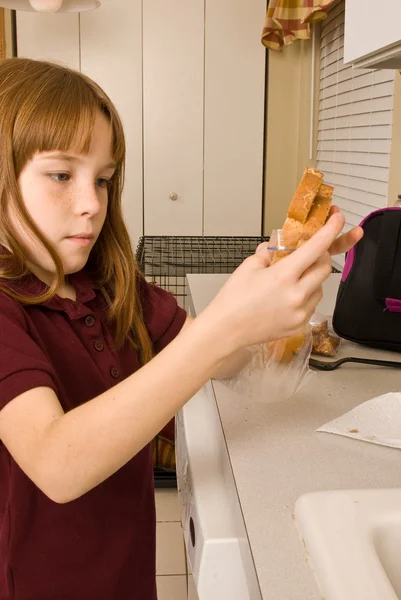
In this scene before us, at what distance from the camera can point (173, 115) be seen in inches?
119

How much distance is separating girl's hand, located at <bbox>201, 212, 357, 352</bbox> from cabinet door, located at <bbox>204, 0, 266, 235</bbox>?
2.49 m

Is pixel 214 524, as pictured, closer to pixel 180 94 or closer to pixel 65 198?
pixel 65 198

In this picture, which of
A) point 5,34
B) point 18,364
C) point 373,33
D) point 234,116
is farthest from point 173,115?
point 18,364

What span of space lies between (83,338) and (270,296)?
13.2 inches

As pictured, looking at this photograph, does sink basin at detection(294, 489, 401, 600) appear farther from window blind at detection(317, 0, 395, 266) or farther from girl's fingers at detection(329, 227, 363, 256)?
window blind at detection(317, 0, 395, 266)

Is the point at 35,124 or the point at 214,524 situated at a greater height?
the point at 35,124

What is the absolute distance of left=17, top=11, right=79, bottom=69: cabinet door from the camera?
2934 millimetres

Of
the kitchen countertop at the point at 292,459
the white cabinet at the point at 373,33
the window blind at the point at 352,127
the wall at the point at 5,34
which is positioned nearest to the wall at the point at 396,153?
the window blind at the point at 352,127

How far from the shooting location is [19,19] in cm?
292

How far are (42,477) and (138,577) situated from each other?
1.32ft

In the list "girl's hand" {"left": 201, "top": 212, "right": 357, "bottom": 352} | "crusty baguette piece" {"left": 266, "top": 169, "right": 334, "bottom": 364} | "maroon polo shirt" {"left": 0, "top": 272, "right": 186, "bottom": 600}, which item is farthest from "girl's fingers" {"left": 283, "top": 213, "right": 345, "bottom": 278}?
"maroon polo shirt" {"left": 0, "top": 272, "right": 186, "bottom": 600}

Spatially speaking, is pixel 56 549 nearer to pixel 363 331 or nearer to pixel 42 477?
pixel 42 477

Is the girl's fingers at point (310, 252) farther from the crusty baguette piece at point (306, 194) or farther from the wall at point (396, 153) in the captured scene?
the wall at point (396, 153)

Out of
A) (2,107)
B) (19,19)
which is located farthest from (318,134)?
(2,107)
